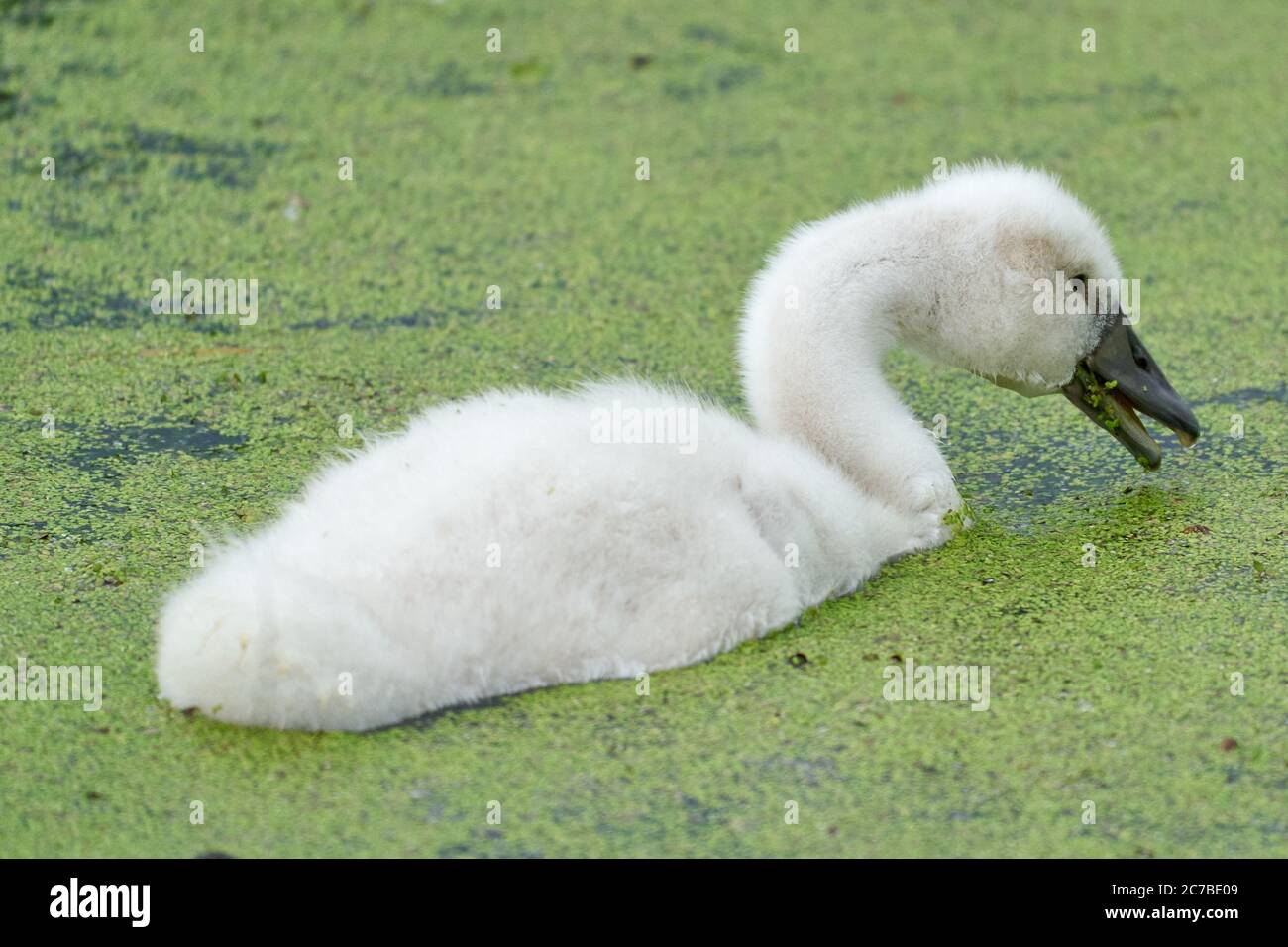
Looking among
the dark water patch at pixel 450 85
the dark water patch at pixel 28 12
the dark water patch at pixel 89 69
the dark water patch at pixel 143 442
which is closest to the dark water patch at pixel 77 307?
the dark water patch at pixel 143 442

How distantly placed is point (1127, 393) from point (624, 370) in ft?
4.23

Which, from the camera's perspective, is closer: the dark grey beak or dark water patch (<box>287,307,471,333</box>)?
the dark grey beak

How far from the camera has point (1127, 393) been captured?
366cm

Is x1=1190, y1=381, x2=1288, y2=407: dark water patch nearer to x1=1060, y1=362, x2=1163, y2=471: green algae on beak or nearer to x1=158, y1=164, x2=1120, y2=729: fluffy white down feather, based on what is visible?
x1=1060, y1=362, x2=1163, y2=471: green algae on beak

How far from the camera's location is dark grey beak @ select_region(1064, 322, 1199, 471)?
12.0ft

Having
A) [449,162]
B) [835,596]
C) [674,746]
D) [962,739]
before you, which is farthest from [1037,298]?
[449,162]

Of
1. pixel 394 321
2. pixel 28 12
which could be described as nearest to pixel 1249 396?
pixel 394 321

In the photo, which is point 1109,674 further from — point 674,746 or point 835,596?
point 674,746

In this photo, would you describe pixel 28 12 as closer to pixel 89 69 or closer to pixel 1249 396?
pixel 89 69

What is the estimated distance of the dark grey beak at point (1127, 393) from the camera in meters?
3.64

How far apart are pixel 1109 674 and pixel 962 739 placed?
0.36m

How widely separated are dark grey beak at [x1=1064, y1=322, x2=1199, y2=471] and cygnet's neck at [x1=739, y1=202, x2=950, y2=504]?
408mm

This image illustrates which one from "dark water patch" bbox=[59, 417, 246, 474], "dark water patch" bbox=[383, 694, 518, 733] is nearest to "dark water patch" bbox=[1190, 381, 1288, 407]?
"dark water patch" bbox=[383, 694, 518, 733]

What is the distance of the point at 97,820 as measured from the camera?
2553 millimetres
